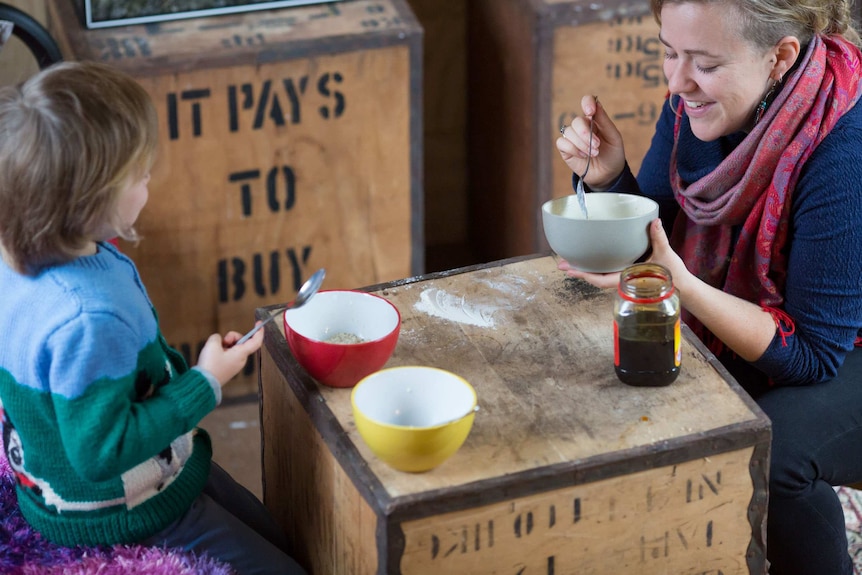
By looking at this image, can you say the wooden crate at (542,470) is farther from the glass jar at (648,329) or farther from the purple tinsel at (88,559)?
the purple tinsel at (88,559)

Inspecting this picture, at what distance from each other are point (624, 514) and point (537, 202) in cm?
139

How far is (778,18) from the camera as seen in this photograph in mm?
1600

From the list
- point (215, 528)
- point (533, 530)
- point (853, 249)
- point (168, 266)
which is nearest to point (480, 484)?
point (533, 530)

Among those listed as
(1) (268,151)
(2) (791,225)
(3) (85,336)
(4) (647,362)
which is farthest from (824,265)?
(1) (268,151)

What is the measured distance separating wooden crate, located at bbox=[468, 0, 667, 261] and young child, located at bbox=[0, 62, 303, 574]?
1.35 meters

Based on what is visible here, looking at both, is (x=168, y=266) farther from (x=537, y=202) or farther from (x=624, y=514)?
(x=624, y=514)

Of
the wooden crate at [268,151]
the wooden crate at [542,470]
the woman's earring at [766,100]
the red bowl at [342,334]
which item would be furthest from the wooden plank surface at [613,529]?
the wooden crate at [268,151]

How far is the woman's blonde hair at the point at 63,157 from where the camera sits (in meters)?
1.24

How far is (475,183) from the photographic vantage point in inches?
120

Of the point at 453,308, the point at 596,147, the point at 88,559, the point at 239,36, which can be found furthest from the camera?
the point at 239,36

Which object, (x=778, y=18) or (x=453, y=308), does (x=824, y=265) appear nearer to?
(x=778, y=18)

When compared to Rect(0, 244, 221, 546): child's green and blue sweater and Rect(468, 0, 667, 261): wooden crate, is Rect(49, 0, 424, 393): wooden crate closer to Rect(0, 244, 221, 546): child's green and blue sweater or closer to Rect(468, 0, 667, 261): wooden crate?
Rect(468, 0, 667, 261): wooden crate

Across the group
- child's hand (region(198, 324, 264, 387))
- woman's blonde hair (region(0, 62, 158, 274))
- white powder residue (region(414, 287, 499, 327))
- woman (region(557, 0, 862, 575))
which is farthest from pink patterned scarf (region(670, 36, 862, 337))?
woman's blonde hair (region(0, 62, 158, 274))

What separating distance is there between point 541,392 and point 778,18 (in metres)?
0.59
